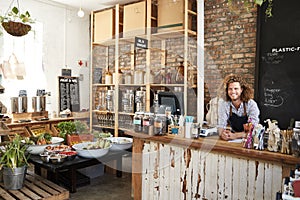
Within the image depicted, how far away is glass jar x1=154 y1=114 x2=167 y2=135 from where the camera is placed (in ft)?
8.36

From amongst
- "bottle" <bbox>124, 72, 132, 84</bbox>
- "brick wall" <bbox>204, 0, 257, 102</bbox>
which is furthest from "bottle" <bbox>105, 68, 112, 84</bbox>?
"brick wall" <bbox>204, 0, 257, 102</bbox>

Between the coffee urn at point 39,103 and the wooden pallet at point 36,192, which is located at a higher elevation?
the coffee urn at point 39,103

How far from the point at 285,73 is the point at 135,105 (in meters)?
2.64

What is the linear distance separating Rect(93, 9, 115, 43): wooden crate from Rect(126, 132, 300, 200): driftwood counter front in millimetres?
3337

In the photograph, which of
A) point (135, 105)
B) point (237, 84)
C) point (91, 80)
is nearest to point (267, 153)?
point (237, 84)

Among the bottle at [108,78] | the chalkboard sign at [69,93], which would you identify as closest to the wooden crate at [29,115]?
the chalkboard sign at [69,93]

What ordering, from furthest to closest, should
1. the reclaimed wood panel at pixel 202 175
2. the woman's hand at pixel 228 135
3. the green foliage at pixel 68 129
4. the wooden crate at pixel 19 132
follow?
1. the wooden crate at pixel 19 132
2. the green foliage at pixel 68 129
3. the woman's hand at pixel 228 135
4. the reclaimed wood panel at pixel 202 175

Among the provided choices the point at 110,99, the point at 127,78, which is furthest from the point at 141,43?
the point at 110,99

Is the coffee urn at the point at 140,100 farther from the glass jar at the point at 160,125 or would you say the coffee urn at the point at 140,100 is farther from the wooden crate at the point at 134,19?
the glass jar at the point at 160,125

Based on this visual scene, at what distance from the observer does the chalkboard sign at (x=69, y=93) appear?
589 centimetres

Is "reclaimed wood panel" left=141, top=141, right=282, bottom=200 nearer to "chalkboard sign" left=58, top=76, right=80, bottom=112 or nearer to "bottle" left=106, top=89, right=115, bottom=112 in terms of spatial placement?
"bottle" left=106, top=89, right=115, bottom=112

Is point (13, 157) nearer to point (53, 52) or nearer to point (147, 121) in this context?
point (147, 121)

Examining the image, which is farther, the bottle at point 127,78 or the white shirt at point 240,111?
the bottle at point 127,78

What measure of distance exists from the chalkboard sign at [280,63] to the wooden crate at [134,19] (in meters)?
2.02
